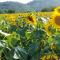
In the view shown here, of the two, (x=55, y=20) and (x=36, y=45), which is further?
(x=36, y=45)

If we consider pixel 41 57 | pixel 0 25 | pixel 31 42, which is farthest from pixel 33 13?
pixel 0 25

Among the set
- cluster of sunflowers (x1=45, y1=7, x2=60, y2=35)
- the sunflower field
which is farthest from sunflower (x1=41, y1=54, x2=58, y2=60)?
cluster of sunflowers (x1=45, y1=7, x2=60, y2=35)

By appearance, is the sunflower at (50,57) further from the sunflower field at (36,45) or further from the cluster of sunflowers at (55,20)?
the cluster of sunflowers at (55,20)

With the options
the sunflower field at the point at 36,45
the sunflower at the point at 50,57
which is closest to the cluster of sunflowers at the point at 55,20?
the sunflower field at the point at 36,45

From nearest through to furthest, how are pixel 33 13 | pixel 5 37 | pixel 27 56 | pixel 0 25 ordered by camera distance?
pixel 27 56 < pixel 5 37 < pixel 33 13 < pixel 0 25

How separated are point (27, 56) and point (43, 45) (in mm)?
112

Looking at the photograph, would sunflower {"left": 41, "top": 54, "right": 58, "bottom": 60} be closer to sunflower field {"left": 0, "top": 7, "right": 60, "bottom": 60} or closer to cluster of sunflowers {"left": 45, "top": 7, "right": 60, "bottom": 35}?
sunflower field {"left": 0, "top": 7, "right": 60, "bottom": 60}

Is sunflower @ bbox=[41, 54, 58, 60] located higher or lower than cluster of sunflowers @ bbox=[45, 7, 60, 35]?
lower

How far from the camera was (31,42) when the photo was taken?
1698 millimetres

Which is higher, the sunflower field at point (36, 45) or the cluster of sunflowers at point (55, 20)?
the cluster of sunflowers at point (55, 20)

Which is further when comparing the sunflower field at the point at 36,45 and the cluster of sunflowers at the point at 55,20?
the sunflower field at the point at 36,45

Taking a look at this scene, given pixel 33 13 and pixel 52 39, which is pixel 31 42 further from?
pixel 33 13

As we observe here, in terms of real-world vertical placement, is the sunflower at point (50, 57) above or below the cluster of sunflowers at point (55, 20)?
below

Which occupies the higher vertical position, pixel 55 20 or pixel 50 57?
pixel 55 20
